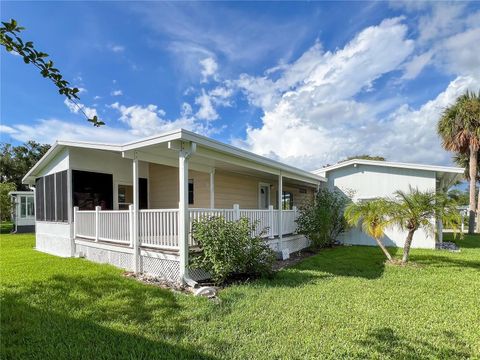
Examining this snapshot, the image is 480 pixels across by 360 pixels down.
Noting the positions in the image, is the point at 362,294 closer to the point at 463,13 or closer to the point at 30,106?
→ the point at 463,13

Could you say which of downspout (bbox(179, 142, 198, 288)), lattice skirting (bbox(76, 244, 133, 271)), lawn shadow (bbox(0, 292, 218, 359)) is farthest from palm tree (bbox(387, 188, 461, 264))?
lattice skirting (bbox(76, 244, 133, 271))

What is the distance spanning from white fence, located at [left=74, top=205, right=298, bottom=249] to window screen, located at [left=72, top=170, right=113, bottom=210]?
477 millimetres

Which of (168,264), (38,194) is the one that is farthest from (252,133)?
(168,264)

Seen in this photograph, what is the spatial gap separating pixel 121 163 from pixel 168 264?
5837 millimetres

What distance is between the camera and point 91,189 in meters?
10.4

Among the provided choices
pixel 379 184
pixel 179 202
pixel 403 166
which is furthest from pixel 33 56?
pixel 379 184

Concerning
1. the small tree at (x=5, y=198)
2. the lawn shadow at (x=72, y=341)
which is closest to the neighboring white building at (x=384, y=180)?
the lawn shadow at (x=72, y=341)

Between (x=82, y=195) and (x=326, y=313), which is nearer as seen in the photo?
(x=326, y=313)

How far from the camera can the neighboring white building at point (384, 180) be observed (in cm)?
1280

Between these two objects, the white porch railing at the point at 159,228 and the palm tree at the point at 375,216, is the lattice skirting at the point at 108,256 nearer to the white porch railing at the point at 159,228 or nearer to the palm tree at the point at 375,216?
the white porch railing at the point at 159,228

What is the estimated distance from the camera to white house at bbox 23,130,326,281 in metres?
6.71

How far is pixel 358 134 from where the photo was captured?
114 ft

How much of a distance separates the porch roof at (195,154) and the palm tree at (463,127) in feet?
38.1

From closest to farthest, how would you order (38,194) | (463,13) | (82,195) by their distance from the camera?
(463,13), (82,195), (38,194)
